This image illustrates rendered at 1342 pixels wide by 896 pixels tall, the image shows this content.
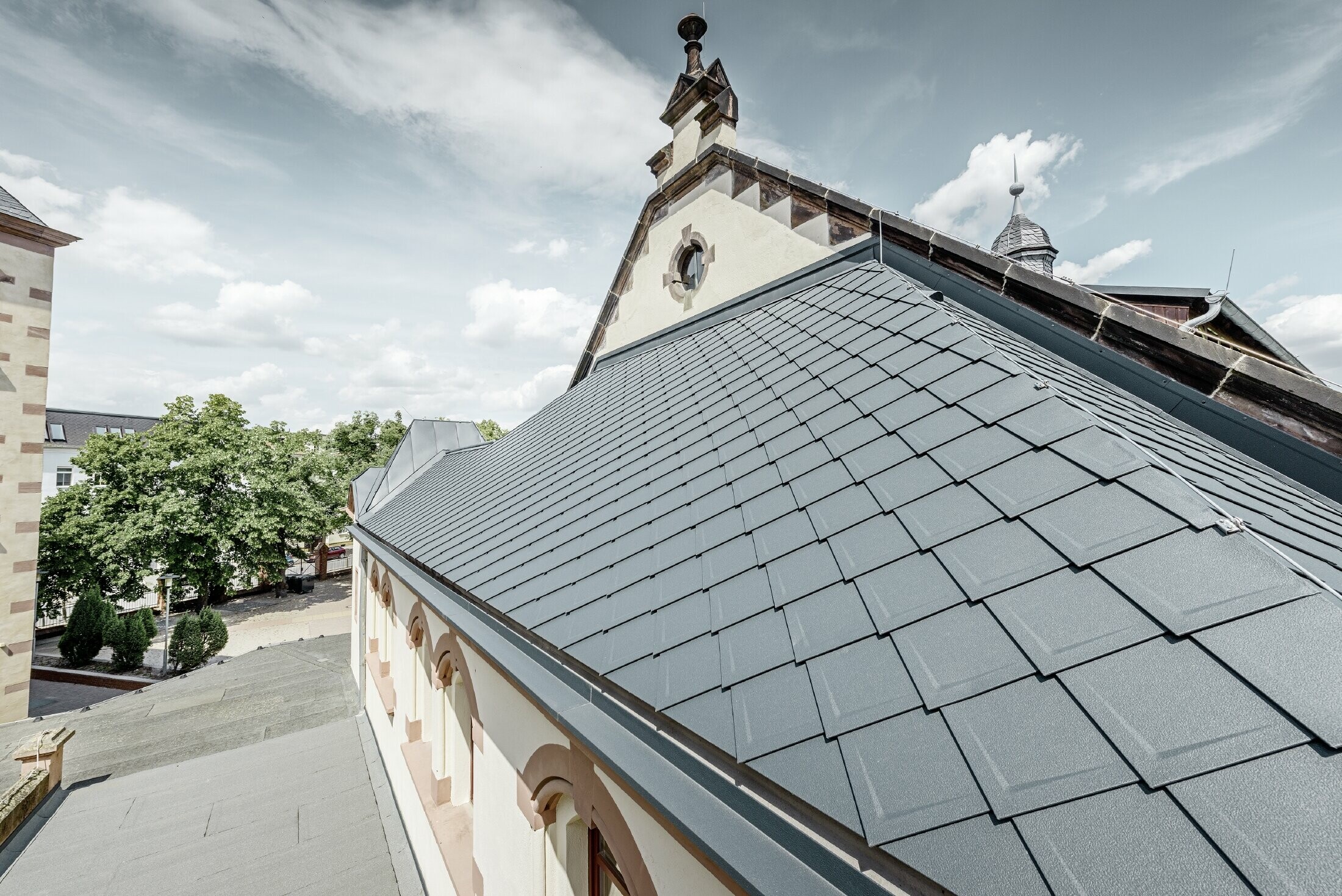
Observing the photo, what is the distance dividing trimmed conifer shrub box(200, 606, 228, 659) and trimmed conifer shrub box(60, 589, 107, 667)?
2.59 meters

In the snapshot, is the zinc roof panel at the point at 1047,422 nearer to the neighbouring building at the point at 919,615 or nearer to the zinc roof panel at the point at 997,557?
the neighbouring building at the point at 919,615

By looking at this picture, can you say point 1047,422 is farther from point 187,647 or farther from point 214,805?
point 187,647

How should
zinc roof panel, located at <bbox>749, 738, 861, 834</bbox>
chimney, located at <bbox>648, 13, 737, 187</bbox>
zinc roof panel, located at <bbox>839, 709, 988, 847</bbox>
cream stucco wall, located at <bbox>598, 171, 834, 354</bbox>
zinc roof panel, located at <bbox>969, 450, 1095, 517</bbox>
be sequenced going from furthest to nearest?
chimney, located at <bbox>648, 13, 737, 187</bbox>, cream stucco wall, located at <bbox>598, 171, 834, 354</bbox>, zinc roof panel, located at <bbox>969, 450, 1095, 517</bbox>, zinc roof panel, located at <bbox>749, 738, 861, 834</bbox>, zinc roof panel, located at <bbox>839, 709, 988, 847</bbox>

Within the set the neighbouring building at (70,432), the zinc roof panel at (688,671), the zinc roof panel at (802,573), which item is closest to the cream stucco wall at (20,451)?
the zinc roof panel at (688,671)

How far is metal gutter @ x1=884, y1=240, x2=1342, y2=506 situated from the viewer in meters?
2.98

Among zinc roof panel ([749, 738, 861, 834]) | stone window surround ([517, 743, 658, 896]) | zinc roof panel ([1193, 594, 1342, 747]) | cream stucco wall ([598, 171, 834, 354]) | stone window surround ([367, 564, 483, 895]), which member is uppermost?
cream stucco wall ([598, 171, 834, 354])

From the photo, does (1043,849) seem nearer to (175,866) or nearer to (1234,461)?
(1234,461)

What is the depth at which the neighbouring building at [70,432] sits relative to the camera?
1326 inches

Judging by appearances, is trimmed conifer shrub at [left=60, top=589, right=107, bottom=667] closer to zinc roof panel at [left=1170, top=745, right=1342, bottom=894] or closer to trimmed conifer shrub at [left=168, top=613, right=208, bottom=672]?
trimmed conifer shrub at [left=168, top=613, right=208, bottom=672]

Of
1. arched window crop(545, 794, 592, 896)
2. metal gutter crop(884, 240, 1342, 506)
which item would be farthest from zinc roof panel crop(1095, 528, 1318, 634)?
arched window crop(545, 794, 592, 896)

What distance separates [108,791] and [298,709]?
3777mm

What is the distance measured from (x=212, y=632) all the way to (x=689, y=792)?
24311 millimetres

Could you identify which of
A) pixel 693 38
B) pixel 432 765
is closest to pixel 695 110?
pixel 693 38

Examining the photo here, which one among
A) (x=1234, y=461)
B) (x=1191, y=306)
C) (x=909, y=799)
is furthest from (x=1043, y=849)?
(x=1191, y=306)
